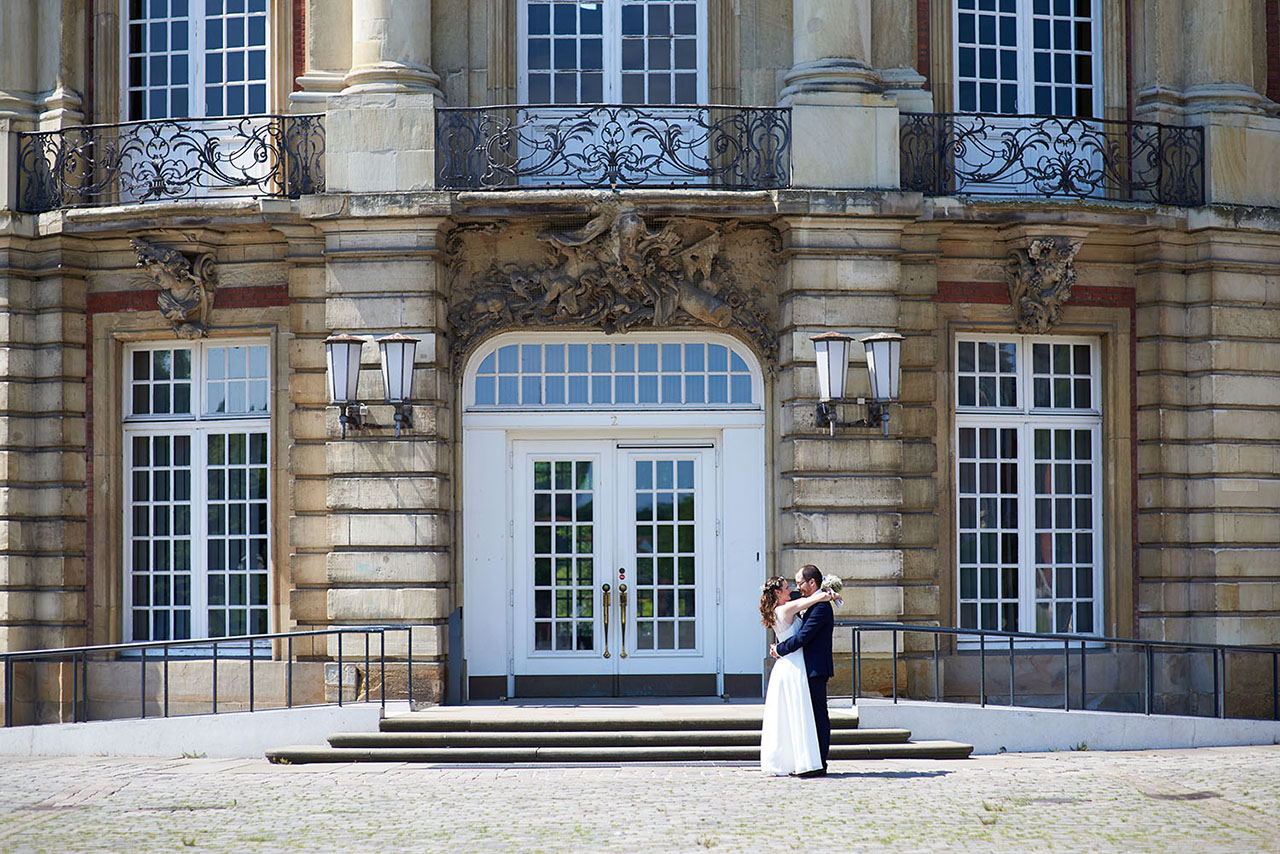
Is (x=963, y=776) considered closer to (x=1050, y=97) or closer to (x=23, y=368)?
(x=1050, y=97)

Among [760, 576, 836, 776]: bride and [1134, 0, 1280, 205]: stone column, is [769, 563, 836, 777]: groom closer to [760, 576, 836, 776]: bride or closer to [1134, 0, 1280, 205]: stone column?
[760, 576, 836, 776]: bride

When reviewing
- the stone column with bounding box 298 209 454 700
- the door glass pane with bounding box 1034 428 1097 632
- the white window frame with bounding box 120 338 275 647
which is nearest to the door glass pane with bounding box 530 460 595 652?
the stone column with bounding box 298 209 454 700

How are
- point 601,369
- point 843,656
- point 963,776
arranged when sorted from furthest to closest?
point 601,369, point 843,656, point 963,776

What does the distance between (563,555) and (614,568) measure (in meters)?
0.51

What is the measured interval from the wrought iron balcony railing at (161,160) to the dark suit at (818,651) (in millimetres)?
6715

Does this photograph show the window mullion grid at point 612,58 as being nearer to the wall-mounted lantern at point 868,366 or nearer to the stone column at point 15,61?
the wall-mounted lantern at point 868,366

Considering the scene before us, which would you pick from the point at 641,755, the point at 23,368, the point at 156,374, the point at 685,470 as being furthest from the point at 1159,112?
the point at 23,368

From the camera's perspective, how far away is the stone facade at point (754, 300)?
14.0m

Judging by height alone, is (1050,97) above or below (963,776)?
above

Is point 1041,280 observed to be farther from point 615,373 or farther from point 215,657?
point 215,657

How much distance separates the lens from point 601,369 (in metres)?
14.7

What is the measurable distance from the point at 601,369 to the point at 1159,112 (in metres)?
6.13

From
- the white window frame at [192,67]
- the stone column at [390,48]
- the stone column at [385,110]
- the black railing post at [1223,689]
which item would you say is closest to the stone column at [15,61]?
the white window frame at [192,67]

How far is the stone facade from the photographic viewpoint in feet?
45.9
